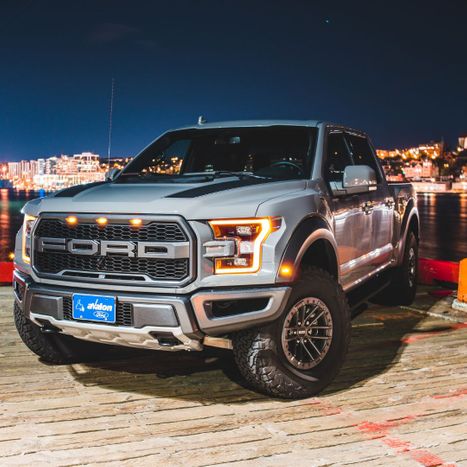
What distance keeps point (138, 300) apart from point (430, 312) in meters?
4.19

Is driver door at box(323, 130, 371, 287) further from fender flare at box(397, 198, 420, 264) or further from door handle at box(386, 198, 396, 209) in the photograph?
fender flare at box(397, 198, 420, 264)

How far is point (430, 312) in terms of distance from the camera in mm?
7105

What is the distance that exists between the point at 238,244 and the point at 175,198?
0.46m

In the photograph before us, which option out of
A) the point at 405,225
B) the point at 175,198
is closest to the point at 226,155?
the point at 175,198

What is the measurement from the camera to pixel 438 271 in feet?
28.7

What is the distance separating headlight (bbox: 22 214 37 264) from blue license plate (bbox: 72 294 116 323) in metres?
0.61

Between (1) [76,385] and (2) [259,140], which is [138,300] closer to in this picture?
(1) [76,385]

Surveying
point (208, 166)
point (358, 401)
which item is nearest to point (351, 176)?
point (208, 166)

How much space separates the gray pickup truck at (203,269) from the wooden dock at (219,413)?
27cm

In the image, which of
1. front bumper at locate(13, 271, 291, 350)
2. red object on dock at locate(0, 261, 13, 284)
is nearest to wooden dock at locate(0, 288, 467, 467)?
front bumper at locate(13, 271, 291, 350)

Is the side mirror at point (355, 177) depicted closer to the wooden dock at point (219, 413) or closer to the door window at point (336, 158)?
the door window at point (336, 158)

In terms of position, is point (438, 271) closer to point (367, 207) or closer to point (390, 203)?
point (390, 203)

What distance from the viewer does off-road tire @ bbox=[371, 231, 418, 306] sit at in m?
7.23

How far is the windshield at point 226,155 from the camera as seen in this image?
5.05 metres
